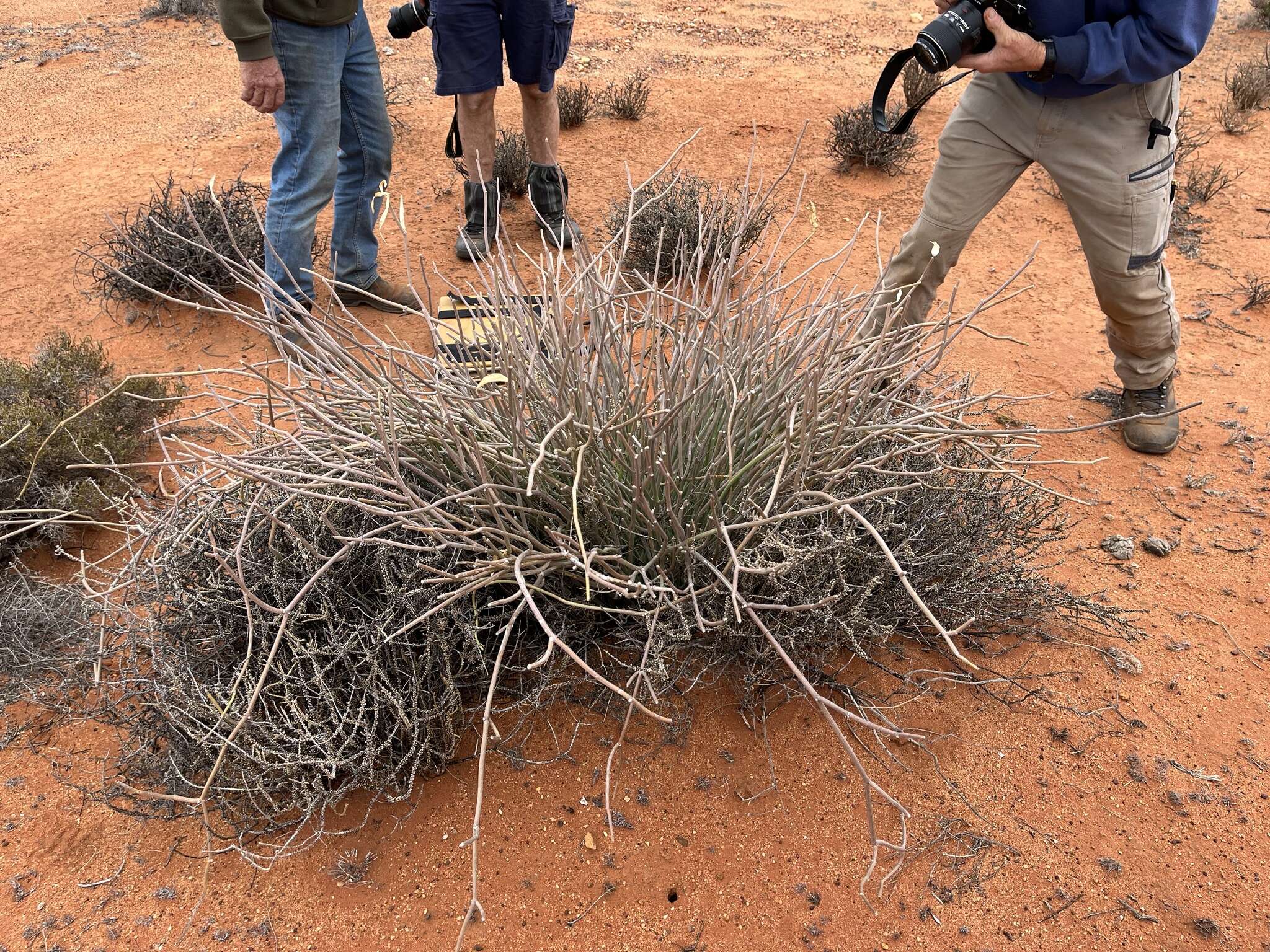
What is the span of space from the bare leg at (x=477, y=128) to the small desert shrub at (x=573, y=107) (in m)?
1.73

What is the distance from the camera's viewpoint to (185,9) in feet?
25.9

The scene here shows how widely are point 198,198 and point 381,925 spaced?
3553 mm

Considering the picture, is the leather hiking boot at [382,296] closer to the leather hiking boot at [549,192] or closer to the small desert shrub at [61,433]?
the leather hiking boot at [549,192]

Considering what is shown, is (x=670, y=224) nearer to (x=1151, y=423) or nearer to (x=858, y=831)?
(x=1151, y=423)

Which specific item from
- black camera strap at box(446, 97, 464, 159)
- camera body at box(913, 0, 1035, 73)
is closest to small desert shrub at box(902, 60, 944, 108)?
black camera strap at box(446, 97, 464, 159)

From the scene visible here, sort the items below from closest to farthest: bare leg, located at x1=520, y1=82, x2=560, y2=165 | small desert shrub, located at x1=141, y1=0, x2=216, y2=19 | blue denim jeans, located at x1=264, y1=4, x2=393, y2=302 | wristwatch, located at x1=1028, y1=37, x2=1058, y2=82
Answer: wristwatch, located at x1=1028, y1=37, x2=1058, y2=82 < blue denim jeans, located at x1=264, y1=4, x2=393, y2=302 < bare leg, located at x1=520, y1=82, x2=560, y2=165 < small desert shrub, located at x1=141, y1=0, x2=216, y2=19

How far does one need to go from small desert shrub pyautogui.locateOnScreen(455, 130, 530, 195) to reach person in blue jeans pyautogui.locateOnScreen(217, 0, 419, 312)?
3.71 ft

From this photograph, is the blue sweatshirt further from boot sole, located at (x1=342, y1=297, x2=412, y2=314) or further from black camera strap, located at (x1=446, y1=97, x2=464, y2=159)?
boot sole, located at (x1=342, y1=297, x2=412, y2=314)

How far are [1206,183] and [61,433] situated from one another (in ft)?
19.0

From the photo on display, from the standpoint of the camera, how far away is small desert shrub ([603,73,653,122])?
5.75m

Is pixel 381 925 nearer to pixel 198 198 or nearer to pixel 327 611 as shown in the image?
pixel 327 611

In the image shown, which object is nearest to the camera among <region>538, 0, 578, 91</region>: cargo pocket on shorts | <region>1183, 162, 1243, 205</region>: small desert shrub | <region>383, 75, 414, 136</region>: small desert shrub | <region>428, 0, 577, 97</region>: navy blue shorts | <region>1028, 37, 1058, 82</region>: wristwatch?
<region>1028, 37, 1058, 82</region>: wristwatch

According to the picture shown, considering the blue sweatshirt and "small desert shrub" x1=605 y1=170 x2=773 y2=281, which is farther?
"small desert shrub" x1=605 y1=170 x2=773 y2=281

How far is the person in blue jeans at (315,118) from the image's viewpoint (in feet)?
9.06
